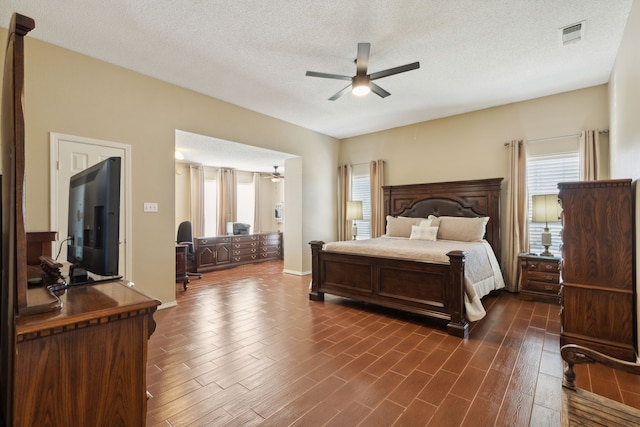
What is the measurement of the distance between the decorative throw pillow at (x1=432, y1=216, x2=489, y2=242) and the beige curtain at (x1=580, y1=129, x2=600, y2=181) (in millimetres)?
1316

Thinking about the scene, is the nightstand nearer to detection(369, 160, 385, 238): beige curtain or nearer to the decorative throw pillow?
the decorative throw pillow

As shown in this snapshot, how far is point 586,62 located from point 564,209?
206 centimetres

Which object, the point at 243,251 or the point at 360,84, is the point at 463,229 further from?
the point at 243,251

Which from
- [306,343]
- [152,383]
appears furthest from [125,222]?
[306,343]

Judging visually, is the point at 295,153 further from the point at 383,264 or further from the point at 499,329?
the point at 499,329

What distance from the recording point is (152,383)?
2.12 m

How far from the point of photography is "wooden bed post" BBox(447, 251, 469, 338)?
9.67 feet

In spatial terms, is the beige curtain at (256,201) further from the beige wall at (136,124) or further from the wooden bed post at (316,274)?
the wooden bed post at (316,274)

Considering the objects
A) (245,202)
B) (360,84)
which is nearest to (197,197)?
(245,202)

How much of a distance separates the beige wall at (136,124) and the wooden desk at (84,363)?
2.88 m

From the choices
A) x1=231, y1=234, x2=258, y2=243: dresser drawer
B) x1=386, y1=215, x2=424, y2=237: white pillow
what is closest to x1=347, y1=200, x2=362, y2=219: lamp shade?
x1=386, y1=215, x2=424, y2=237: white pillow

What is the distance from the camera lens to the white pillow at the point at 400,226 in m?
5.06

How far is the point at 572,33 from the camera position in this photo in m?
2.82

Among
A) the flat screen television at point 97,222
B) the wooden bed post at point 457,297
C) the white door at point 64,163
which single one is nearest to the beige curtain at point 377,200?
the wooden bed post at point 457,297
